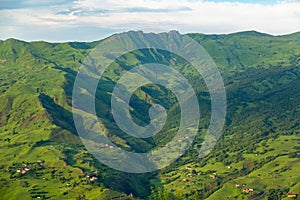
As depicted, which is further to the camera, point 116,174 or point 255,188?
point 116,174

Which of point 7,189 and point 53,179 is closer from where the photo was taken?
point 7,189

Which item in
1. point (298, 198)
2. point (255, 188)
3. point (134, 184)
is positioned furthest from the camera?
point (134, 184)

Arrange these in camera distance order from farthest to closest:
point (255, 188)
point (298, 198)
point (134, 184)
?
1. point (134, 184)
2. point (255, 188)
3. point (298, 198)

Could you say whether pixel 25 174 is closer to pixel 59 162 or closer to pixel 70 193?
pixel 59 162

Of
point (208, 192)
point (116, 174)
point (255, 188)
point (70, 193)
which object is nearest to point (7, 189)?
point (70, 193)

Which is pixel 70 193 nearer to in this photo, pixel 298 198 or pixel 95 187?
pixel 95 187

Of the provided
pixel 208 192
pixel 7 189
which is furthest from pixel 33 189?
pixel 208 192

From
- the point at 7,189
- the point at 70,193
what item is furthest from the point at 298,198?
the point at 7,189
